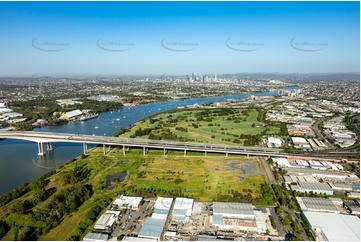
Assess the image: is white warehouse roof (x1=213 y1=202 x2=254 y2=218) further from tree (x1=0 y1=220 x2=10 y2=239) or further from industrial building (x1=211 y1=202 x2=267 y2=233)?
tree (x1=0 y1=220 x2=10 y2=239)

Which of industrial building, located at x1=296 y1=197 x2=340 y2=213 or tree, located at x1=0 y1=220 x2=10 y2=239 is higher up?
industrial building, located at x1=296 y1=197 x2=340 y2=213

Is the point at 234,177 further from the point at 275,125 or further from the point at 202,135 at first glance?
the point at 275,125

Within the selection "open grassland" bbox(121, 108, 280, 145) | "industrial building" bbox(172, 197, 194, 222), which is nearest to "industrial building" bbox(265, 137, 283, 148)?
"open grassland" bbox(121, 108, 280, 145)

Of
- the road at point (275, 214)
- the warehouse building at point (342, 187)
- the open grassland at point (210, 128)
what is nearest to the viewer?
the road at point (275, 214)

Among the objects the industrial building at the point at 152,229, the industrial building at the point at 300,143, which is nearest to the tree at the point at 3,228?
the industrial building at the point at 152,229

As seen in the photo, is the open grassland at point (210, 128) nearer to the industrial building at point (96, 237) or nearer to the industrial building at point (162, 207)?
the industrial building at point (162, 207)

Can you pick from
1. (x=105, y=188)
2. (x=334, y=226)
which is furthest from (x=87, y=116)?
(x=334, y=226)
